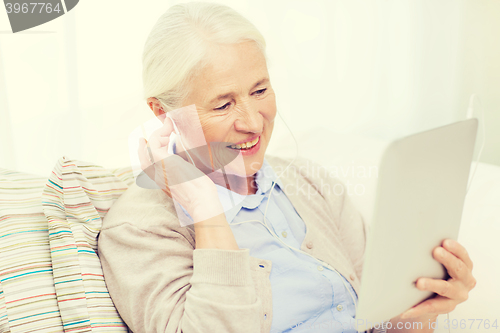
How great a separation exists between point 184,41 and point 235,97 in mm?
194

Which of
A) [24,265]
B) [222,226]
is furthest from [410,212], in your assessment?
[24,265]

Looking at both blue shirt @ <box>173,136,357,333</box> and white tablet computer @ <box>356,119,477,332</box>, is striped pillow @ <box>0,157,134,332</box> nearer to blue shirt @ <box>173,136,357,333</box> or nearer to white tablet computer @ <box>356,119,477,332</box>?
blue shirt @ <box>173,136,357,333</box>

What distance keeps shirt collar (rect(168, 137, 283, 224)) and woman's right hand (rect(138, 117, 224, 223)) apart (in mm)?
70

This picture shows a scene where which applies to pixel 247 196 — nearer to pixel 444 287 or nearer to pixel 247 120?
pixel 247 120

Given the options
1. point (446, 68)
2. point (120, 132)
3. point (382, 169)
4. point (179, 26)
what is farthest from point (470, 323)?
point (446, 68)

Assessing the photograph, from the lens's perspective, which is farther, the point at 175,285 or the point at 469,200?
the point at 469,200

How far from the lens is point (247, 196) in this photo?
114cm

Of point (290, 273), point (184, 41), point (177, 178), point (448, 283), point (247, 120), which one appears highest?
point (184, 41)

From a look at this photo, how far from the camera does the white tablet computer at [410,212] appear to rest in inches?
25.3

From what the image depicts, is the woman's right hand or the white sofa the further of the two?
the white sofa

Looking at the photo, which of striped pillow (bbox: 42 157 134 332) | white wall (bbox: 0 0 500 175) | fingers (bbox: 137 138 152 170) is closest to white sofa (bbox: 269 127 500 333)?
white wall (bbox: 0 0 500 175)

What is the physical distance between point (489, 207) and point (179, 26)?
1172 millimetres

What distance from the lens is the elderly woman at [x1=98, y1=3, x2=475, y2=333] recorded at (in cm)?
85

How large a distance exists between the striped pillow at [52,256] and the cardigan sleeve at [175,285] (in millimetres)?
57
